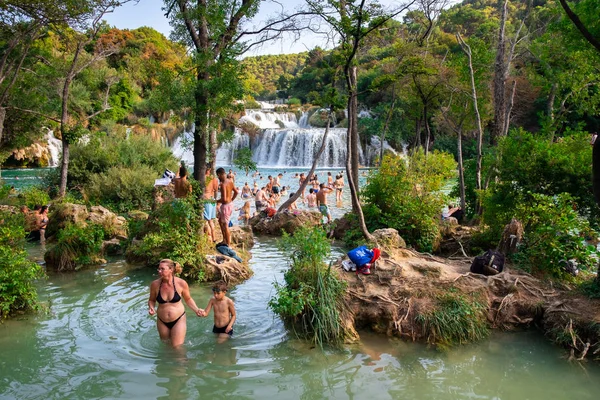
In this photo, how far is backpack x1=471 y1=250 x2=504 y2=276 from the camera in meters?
7.09

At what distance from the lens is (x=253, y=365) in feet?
17.5

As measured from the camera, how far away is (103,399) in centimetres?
452

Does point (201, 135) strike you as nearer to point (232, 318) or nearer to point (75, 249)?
point (75, 249)

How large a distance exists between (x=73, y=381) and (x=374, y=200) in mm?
8498

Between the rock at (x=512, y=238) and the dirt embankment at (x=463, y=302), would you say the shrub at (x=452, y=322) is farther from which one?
the rock at (x=512, y=238)

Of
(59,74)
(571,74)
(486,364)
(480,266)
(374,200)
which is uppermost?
(59,74)

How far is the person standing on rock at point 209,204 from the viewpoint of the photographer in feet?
30.9

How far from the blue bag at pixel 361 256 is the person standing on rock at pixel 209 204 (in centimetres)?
356

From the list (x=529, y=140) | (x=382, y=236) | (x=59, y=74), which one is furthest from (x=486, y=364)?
(x=59, y=74)

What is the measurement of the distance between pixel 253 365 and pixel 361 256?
2422mm

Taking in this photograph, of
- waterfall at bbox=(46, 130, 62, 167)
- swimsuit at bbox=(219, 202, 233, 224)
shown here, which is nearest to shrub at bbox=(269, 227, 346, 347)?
swimsuit at bbox=(219, 202, 233, 224)

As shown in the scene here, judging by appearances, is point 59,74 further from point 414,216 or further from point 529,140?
point 529,140

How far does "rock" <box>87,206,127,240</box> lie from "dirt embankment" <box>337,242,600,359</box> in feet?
23.0

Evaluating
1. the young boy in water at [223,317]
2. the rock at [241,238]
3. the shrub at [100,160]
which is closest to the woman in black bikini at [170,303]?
the young boy in water at [223,317]
